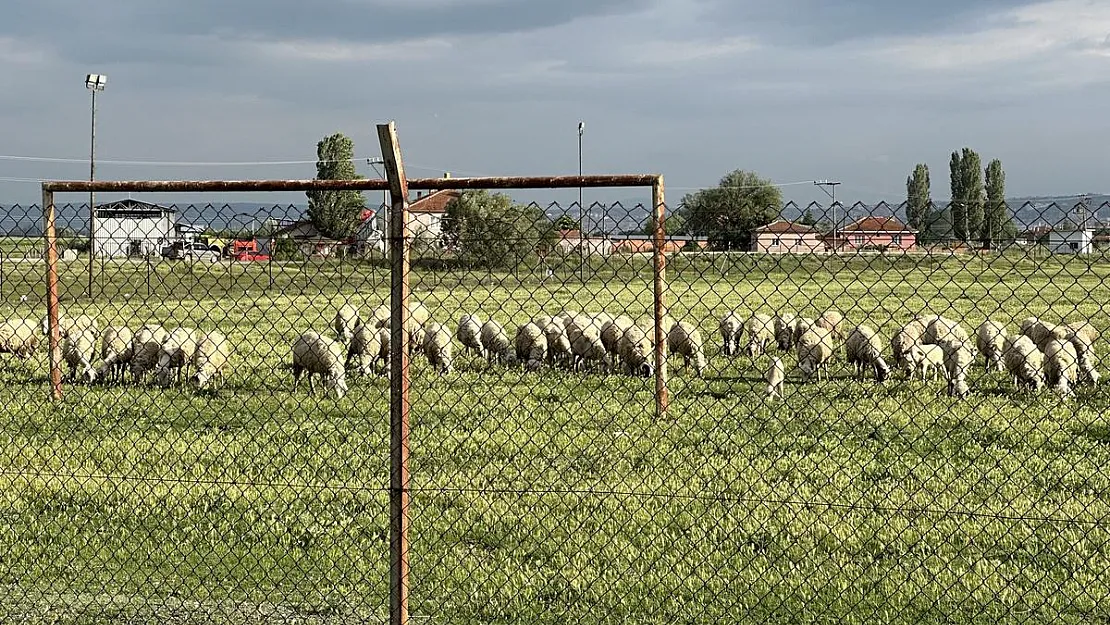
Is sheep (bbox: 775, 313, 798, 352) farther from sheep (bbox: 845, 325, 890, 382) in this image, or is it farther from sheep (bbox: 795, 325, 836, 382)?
sheep (bbox: 845, 325, 890, 382)

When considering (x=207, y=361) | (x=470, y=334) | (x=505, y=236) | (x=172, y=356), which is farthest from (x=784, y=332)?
(x=505, y=236)

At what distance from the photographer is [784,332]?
15805mm

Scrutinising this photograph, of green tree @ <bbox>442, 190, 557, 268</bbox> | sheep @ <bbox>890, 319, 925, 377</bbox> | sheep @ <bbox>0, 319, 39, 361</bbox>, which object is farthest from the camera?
sheep @ <bbox>0, 319, 39, 361</bbox>

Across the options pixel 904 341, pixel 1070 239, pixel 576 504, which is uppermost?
pixel 1070 239

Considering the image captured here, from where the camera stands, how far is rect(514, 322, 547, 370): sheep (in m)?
14.3

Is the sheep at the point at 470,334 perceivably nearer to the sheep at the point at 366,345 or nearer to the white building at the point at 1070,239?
the sheep at the point at 366,345

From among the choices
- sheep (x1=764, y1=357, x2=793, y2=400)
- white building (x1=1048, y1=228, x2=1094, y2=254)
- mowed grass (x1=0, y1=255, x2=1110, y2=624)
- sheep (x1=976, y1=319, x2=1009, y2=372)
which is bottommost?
mowed grass (x1=0, y1=255, x2=1110, y2=624)

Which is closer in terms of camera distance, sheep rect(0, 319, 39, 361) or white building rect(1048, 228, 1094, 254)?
white building rect(1048, 228, 1094, 254)

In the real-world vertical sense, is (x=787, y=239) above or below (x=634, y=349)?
above

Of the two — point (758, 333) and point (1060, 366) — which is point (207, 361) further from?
point (1060, 366)

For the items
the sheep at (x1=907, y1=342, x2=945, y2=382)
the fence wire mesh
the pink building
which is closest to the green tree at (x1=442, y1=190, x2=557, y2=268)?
the fence wire mesh

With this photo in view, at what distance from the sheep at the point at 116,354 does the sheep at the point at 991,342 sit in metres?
9.66

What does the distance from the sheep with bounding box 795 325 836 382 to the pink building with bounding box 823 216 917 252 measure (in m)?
7.21

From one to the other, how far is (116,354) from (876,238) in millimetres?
10614
